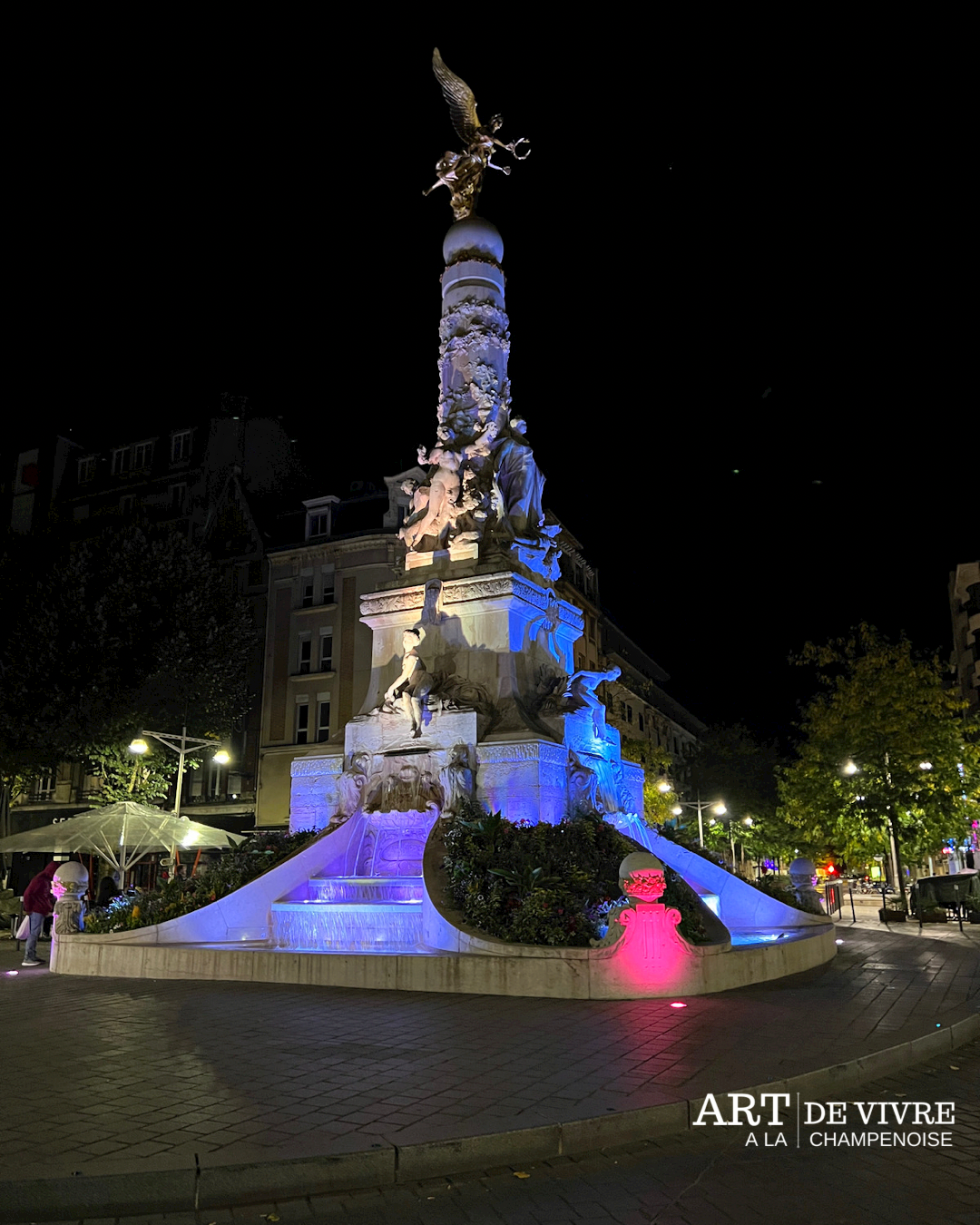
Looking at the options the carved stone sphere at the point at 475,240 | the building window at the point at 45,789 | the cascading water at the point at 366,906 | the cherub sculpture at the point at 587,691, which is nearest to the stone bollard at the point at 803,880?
the cherub sculpture at the point at 587,691

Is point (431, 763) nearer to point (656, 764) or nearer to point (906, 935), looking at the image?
point (906, 935)

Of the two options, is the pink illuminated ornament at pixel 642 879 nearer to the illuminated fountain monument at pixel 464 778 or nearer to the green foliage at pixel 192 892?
the illuminated fountain monument at pixel 464 778

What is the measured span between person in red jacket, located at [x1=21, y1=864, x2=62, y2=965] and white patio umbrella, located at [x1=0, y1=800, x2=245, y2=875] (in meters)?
5.95

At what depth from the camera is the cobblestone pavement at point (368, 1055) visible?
5738 millimetres

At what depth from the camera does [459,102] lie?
2273cm

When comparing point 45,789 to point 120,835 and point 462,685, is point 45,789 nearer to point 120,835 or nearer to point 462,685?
point 120,835

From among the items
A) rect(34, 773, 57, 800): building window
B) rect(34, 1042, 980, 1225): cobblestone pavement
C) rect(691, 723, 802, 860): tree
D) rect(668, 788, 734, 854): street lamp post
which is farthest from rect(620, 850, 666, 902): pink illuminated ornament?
rect(691, 723, 802, 860): tree

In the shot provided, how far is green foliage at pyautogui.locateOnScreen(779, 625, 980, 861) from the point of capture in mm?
29156

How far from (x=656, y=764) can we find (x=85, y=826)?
31.3 meters

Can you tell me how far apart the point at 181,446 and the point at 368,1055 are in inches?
1779

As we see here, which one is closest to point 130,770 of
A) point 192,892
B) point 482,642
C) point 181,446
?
point 192,892

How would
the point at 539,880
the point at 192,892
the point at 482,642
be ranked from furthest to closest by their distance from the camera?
the point at 482,642, the point at 192,892, the point at 539,880

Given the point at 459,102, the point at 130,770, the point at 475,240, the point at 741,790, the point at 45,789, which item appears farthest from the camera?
the point at 741,790

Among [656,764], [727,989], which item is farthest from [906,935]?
[656,764]
